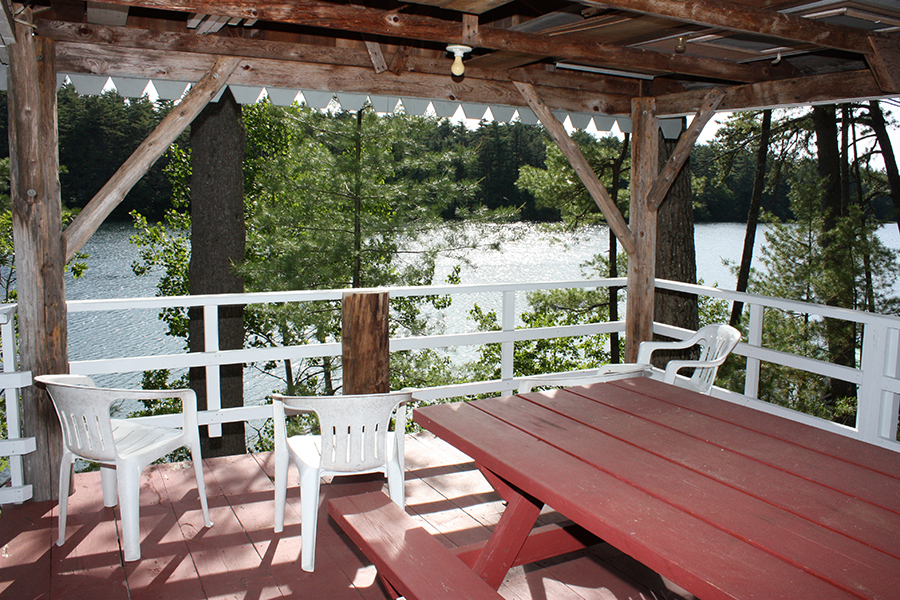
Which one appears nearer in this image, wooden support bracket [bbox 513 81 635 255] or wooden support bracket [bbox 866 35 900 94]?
wooden support bracket [bbox 866 35 900 94]

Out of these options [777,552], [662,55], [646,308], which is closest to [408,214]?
[646,308]

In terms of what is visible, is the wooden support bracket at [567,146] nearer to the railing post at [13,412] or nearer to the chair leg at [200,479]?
the chair leg at [200,479]

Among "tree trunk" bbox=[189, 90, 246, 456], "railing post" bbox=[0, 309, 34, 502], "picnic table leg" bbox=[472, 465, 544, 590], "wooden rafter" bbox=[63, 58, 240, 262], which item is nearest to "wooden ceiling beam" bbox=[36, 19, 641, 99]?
"wooden rafter" bbox=[63, 58, 240, 262]

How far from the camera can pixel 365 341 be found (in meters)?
3.10

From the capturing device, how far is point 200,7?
2639 millimetres

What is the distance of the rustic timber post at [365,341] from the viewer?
3051mm

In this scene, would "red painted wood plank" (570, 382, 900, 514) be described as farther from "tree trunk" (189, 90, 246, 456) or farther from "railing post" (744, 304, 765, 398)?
"tree trunk" (189, 90, 246, 456)

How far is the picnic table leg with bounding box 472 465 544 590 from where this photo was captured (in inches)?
83.5

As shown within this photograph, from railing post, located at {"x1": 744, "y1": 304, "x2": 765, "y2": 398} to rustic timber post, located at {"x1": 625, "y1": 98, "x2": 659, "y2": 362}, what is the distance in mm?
819

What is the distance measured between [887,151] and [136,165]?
37.2 feet

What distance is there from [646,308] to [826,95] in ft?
5.53

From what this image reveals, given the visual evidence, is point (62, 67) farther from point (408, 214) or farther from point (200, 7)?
point (408, 214)

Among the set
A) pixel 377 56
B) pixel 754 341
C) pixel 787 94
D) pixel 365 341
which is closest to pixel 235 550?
pixel 365 341

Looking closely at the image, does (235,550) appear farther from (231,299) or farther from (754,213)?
(754,213)
